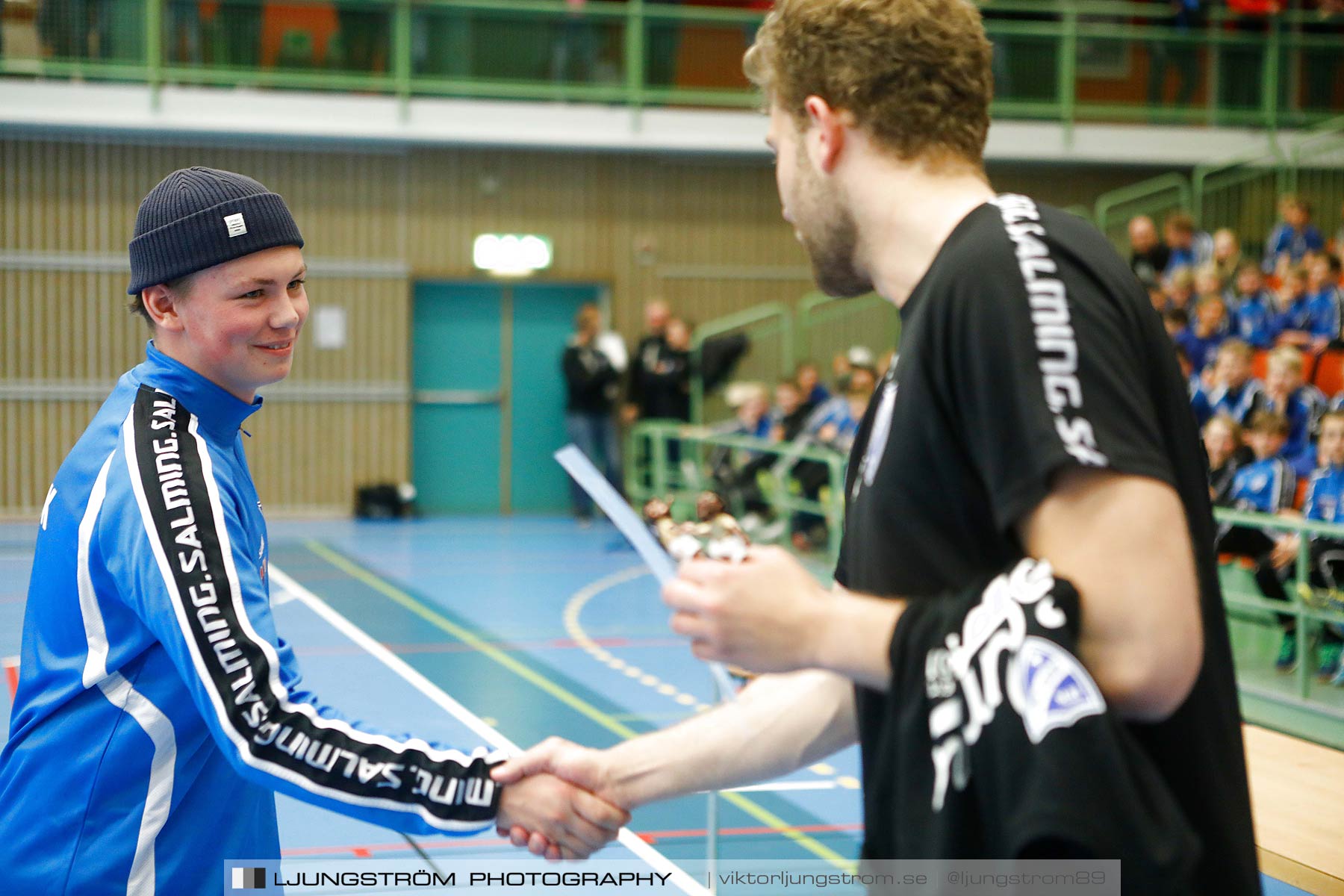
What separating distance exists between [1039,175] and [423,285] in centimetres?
800

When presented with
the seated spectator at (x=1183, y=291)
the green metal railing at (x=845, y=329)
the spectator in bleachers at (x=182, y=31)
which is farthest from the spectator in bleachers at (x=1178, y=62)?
the spectator in bleachers at (x=182, y=31)

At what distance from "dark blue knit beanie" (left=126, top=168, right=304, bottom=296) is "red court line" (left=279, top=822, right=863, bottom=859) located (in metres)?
3.07

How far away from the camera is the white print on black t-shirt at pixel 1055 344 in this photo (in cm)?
121

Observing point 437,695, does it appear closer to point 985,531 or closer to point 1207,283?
point 985,531

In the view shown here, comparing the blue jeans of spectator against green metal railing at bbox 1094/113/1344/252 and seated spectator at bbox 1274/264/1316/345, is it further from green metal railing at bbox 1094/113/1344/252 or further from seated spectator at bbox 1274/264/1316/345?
seated spectator at bbox 1274/264/1316/345

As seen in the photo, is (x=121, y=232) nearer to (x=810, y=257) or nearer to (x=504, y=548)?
(x=504, y=548)

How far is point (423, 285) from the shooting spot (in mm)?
16703

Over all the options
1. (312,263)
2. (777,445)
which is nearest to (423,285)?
(312,263)

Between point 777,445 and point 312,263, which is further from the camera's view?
point 312,263

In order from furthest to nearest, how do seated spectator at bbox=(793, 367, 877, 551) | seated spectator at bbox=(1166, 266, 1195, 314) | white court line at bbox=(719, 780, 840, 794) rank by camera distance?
seated spectator at bbox=(793, 367, 877, 551) < seated spectator at bbox=(1166, 266, 1195, 314) < white court line at bbox=(719, 780, 840, 794)

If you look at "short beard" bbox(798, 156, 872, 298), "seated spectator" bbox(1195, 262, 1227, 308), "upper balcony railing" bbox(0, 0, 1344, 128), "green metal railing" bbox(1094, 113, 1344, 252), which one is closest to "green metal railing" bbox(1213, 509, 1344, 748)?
"seated spectator" bbox(1195, 262, 1227, 308)

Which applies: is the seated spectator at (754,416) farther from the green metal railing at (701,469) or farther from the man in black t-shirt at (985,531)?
the man in black t-shirt at (985,531)

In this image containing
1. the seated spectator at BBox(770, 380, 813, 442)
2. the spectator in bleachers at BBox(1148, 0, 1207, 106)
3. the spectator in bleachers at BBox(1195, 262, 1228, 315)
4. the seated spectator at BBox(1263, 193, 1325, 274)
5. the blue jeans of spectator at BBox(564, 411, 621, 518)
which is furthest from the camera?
the spectator in bleachers at BBox(1148, 0, 1207, 106)

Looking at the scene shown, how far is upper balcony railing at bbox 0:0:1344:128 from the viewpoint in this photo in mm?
14438
